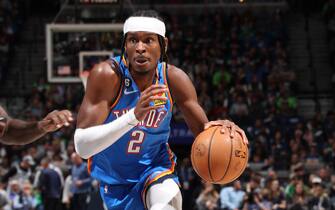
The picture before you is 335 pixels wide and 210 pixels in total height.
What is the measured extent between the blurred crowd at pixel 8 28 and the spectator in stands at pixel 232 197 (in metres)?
7.63

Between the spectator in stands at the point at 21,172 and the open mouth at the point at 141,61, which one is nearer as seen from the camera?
the open mouth at the point at 141,61

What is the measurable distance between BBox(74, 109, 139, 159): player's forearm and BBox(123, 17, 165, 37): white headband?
67 centimetres

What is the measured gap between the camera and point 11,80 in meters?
17.2

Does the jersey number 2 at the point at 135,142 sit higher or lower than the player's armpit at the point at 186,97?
lower

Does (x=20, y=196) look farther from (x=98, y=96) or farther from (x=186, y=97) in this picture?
(x=98, y=96)

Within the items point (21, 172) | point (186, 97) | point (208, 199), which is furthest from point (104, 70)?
point (21, 172)

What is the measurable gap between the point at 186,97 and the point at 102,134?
2.71 ft

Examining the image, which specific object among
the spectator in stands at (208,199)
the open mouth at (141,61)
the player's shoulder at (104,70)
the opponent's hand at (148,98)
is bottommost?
the spectator in stands at (208,199)

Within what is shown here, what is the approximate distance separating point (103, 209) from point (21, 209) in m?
7.00

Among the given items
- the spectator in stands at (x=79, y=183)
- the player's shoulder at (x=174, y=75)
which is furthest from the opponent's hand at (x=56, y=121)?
the spectator in stands at (x=79, y=183)

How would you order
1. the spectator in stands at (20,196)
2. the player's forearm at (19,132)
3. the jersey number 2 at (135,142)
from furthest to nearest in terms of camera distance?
the spectator in stands at (20,196) → the jersey number 2 at (135,142) → the player's forearm at (19,132)

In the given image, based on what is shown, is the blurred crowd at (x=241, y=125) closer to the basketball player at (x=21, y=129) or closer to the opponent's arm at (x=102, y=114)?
the opponent's arm at (x=102, y=114)

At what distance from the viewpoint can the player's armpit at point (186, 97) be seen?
193 inches

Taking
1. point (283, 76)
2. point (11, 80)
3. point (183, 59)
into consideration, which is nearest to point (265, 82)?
point (283, 76)
